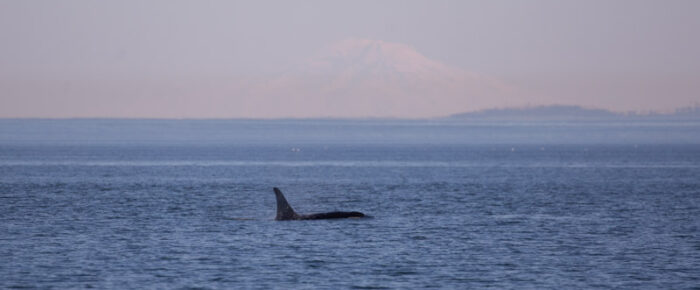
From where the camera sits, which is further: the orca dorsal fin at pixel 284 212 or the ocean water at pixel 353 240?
the orca dorsal fin at pixel 284 212

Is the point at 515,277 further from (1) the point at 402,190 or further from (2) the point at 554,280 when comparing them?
(1) the point at 402,190

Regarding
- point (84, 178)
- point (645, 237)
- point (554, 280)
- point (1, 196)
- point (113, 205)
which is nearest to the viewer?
point (554, 280)

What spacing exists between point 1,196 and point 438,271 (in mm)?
45374

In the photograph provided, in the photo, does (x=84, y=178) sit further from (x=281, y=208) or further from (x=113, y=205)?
(x=281, y=208)

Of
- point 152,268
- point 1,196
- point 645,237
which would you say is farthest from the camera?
point 1,196

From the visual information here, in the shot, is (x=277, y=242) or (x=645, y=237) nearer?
(x=277, y=242)

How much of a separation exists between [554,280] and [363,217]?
1980 cm

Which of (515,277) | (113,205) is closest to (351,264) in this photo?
(515,277)

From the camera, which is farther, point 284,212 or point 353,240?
point 284,212

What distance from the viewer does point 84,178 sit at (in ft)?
320

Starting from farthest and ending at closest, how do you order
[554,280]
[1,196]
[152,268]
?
1. [1,196]
2. [152,268]
3. [554,280]

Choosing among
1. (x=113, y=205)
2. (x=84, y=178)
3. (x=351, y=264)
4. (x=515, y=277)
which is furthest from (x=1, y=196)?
(x=515, y=277)

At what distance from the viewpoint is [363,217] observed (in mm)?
49688

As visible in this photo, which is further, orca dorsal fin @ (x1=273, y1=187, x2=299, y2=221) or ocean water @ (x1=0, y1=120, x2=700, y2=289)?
orca dorsal fin @ (x1=273, y1=187, x2=299, y2=221)
